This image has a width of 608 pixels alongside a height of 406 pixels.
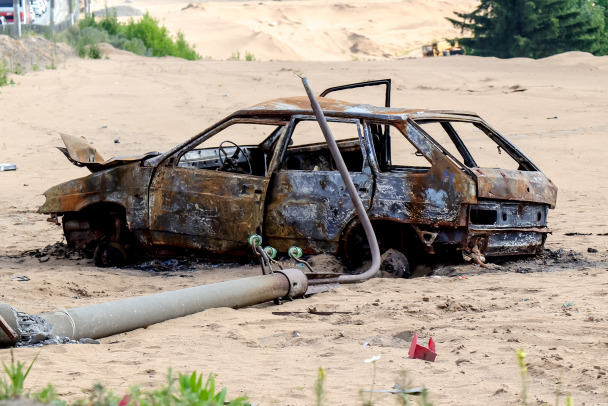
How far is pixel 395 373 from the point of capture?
5.08 m

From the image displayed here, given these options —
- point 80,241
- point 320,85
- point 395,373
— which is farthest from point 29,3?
point 395,373

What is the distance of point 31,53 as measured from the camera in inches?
1097

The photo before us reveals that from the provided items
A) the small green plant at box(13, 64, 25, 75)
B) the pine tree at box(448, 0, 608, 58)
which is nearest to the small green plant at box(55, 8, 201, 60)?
the small green plant at box(13, 64, 25, 75)

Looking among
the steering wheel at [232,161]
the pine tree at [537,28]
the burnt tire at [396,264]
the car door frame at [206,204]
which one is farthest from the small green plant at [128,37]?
the burnt tire at [396,264]

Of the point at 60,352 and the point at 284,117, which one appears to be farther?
the point at 284,117

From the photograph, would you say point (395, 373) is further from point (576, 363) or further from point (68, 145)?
point (68, 145)

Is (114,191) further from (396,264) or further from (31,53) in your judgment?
(31,53)

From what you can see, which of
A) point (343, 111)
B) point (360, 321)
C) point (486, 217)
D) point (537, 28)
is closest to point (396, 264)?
point (486, 217)

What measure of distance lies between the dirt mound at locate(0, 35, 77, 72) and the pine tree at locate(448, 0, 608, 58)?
50.6 ft

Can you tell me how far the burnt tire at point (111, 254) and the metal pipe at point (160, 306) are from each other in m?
2.38

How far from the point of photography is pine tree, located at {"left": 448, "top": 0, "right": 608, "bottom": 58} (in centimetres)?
3550

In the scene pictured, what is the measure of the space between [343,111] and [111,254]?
2555 mm

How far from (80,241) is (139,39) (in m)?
28.7

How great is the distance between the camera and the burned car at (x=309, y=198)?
7723mm
